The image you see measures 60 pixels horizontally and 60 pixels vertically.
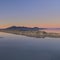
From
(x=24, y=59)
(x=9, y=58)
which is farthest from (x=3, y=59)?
(x=24, y=59)

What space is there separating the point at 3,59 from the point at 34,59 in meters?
1.75

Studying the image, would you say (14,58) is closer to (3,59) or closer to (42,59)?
(3,59)

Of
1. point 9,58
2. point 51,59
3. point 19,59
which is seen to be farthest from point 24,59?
point 51,59

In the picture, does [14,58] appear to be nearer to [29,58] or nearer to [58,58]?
[29,58]

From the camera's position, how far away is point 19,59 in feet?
28.5

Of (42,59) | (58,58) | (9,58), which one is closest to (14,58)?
(9,58)

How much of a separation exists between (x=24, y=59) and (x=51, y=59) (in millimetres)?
1544

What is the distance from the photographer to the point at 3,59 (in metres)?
8.64

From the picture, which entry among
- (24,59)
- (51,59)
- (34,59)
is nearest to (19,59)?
(24,59)

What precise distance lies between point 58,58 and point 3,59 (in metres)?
3.13

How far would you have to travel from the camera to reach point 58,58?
8906 millimetres

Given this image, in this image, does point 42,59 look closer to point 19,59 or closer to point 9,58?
point 19,59

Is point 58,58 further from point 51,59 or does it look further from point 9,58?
point 9,58

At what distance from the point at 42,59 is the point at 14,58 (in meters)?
1.61
